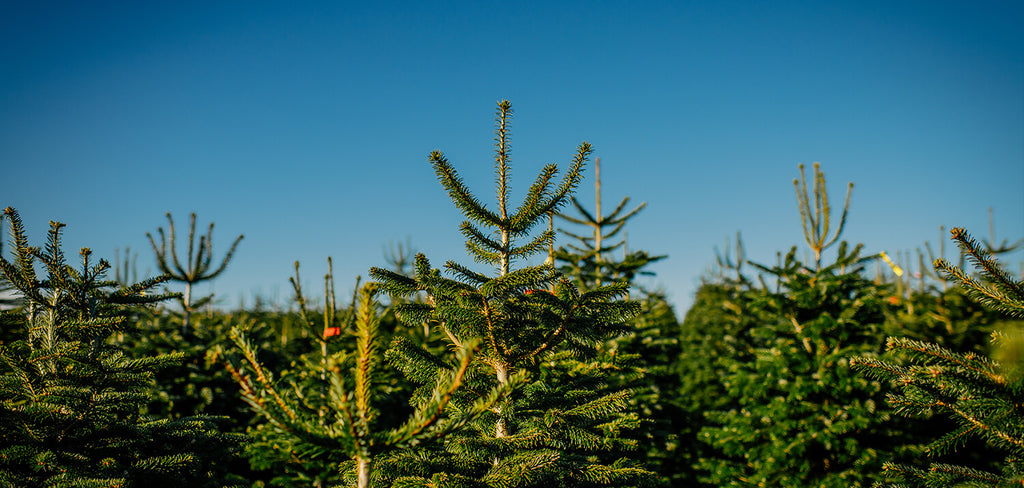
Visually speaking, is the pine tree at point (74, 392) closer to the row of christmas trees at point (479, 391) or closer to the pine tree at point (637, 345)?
the row of christmas trees at point (479, 391)

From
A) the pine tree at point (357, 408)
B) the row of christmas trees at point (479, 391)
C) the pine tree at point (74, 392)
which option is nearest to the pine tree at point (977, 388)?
the row of christmas trees at point (479, 391)

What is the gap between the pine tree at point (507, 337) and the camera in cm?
331

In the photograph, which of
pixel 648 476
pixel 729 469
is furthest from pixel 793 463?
pixel 648 476

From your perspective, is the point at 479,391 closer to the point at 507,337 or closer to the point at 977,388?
the point at 507,337

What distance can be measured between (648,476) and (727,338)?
9.65 m

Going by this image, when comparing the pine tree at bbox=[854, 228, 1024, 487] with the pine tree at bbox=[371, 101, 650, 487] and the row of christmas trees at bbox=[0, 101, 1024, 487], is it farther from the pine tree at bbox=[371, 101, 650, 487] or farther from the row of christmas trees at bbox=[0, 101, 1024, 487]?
the pine tree at bbox=[371, 101, 650, 487]

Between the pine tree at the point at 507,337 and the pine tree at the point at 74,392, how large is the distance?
238 cm

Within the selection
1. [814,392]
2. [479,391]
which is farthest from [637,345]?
[479,391]

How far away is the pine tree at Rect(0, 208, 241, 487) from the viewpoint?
371cm

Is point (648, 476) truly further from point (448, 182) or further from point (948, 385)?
point (448, 182)

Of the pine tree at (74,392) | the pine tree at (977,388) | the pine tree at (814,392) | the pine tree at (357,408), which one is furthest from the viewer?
the pine tree at (814,392)

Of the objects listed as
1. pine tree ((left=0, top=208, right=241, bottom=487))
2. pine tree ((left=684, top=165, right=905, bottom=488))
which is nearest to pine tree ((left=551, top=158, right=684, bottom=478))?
pine tree ((left=684, top=165, right=905, bottom=488))

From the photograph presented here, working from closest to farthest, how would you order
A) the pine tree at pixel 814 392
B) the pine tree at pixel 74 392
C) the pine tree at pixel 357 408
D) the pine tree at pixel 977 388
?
the pine tree at pixel 357 408, the pine tree at pixel 977 388, the pine tree at pixel 74 392, the pine tree at pixel 814 392

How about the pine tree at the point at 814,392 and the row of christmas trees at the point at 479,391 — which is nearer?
the row of christmas trees at the point at 479,391
